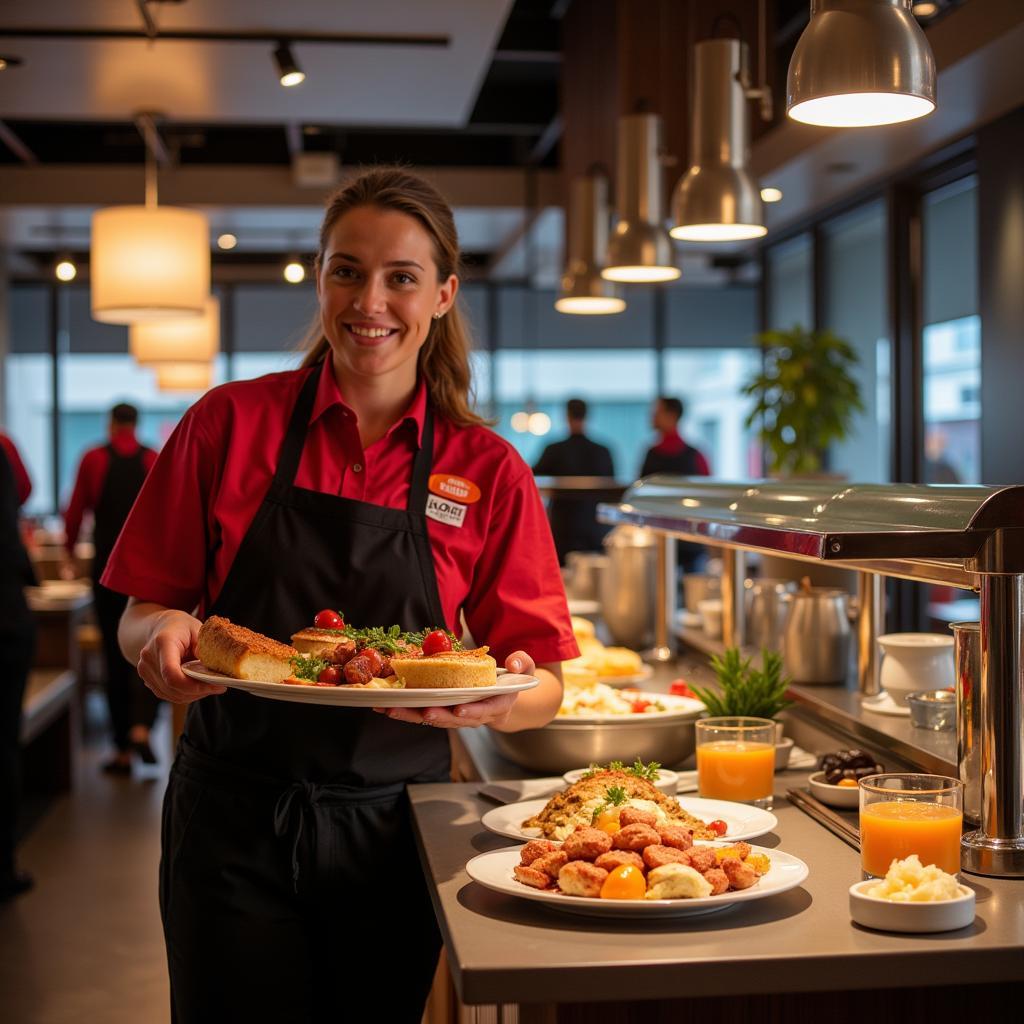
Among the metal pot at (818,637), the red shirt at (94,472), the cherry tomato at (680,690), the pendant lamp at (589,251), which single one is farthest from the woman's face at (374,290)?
the red shirt at (94,472)

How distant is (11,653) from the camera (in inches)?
191

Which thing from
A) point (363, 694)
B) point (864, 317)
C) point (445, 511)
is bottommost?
point (363, 694)

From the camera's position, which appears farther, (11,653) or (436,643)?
(11,653)

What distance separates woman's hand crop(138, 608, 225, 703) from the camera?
1.79 meters

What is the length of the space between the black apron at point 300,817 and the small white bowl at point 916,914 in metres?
0.83

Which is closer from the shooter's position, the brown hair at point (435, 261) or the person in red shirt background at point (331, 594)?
the person in red shirt background at point (331, 594)

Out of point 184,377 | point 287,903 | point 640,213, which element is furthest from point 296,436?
point 184,377

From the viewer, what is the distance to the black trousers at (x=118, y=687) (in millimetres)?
6875

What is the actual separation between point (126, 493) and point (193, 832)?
543 cm

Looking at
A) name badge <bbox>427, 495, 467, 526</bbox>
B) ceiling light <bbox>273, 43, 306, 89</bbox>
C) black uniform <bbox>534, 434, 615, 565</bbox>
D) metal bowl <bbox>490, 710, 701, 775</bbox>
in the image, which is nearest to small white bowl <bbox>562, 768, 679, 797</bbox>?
metal bowl <bbox>490, 710, 701, 775</bbox>

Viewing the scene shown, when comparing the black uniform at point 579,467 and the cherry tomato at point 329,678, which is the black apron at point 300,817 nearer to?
the cherry tomato at point 329,678

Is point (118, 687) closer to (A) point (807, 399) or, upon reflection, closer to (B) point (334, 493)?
(A) point (807, 399)

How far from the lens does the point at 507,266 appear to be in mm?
12633

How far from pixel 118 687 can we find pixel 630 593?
3.85 metres
